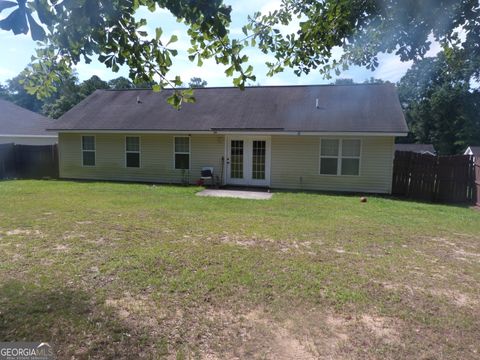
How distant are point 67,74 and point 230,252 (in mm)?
3360

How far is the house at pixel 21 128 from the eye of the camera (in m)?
20.2

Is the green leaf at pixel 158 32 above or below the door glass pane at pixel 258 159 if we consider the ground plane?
above

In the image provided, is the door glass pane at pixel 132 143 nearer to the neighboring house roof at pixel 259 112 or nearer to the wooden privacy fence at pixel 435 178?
the neighboring house roof at pixel 259 112

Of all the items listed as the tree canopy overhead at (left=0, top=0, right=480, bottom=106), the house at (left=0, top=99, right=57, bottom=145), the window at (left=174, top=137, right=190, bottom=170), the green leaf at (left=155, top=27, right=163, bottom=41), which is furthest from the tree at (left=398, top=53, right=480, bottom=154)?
the green leaf at (left=155, top=27, right=163, bottom=41)

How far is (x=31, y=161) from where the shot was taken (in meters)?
17.3

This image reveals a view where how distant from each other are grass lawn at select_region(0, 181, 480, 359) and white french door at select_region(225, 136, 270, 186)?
6141 millimetres

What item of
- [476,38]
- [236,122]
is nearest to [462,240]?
[476,38]

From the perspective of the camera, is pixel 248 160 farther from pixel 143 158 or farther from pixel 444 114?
pixel 444 114

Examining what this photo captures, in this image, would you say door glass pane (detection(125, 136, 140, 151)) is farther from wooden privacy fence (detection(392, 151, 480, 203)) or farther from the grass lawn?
wooden privacy fence (detection(392, 151, 480, 203))

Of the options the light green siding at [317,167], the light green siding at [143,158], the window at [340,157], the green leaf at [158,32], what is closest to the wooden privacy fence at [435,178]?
the light green siding at [317,167]

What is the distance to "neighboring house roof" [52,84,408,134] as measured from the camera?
43.9 ft

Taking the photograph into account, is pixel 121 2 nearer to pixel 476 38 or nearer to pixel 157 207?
pixel 476 38

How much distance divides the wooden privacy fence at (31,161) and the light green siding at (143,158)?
3.03 ft

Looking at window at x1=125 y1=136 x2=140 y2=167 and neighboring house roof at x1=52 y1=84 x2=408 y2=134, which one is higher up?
neighboring house roof at x1=52 y1=84 x2=408 y2=134
